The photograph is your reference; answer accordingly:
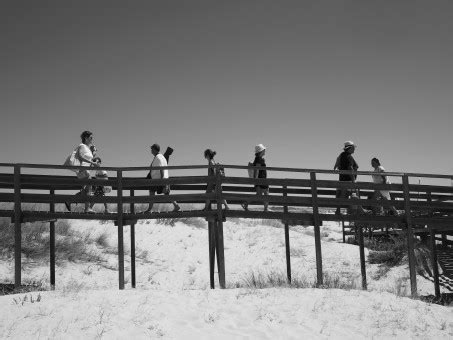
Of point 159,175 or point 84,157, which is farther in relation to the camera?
point 159,175

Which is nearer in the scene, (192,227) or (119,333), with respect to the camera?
(119,333)

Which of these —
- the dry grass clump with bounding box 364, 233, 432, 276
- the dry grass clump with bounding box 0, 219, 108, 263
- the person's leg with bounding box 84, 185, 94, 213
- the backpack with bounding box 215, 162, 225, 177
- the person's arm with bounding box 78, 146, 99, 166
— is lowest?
the dry grass clump with bounding box 364, 233, 432, 276

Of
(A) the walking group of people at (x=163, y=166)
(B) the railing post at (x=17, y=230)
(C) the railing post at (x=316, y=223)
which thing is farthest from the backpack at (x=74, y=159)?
(C) the railing post at (x=316, y=223)

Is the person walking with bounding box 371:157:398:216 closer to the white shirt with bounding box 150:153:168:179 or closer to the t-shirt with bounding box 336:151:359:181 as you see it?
the t-shirt with bounding box 336:151:359:181

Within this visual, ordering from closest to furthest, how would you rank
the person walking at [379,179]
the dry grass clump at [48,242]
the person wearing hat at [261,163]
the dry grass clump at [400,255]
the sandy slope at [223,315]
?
the sandy slope at [223,315]
the person wearing hat at [261,163]
the person walking at [379,179]
the dry grass clump at [48,242]
the dry grass clump at [400,255]

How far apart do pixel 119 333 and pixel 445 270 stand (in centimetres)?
1379

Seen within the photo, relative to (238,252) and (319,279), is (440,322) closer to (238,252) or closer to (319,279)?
(319,279)

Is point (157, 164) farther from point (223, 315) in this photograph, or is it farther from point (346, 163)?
point (346, 163)

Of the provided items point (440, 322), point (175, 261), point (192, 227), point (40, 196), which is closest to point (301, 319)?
point (440, 322)

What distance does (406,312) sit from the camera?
977 centimetres

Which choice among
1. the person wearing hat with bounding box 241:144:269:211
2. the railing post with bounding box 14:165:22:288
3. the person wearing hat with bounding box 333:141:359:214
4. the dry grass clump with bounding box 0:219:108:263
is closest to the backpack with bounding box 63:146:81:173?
the railing post with bounding box 14:165:22:288

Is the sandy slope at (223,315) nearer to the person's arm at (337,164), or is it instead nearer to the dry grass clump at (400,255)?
the person's arm at (337,164)

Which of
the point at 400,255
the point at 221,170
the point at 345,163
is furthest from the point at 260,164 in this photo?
the point at 400,255

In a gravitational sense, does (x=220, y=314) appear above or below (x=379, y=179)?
below
